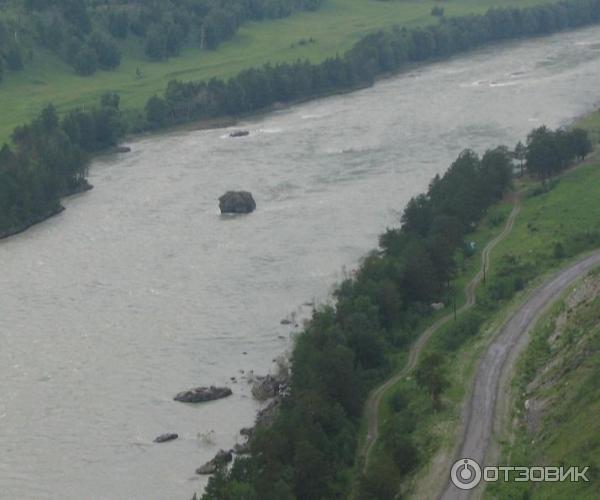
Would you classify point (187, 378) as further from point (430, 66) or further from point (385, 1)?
point (385, 1)

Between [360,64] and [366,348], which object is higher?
[360,64]

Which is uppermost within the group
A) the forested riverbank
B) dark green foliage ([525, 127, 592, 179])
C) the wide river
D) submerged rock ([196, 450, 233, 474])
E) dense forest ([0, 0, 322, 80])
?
dense forest ([0, 0, 322, 80])

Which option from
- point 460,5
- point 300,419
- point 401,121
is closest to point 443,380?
point 300,419

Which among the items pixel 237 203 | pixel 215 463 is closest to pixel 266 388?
pixel 215 463

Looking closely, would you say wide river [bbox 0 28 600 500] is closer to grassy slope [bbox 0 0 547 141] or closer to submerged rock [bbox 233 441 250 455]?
submerged rock [bbox 233 441 250 455]

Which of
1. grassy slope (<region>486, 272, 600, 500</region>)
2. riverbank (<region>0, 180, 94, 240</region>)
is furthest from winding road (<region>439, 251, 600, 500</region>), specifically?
riverbank (<region>0, 180, 94, 240</region>)

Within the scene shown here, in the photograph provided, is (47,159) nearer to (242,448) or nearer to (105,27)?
(242,448)
